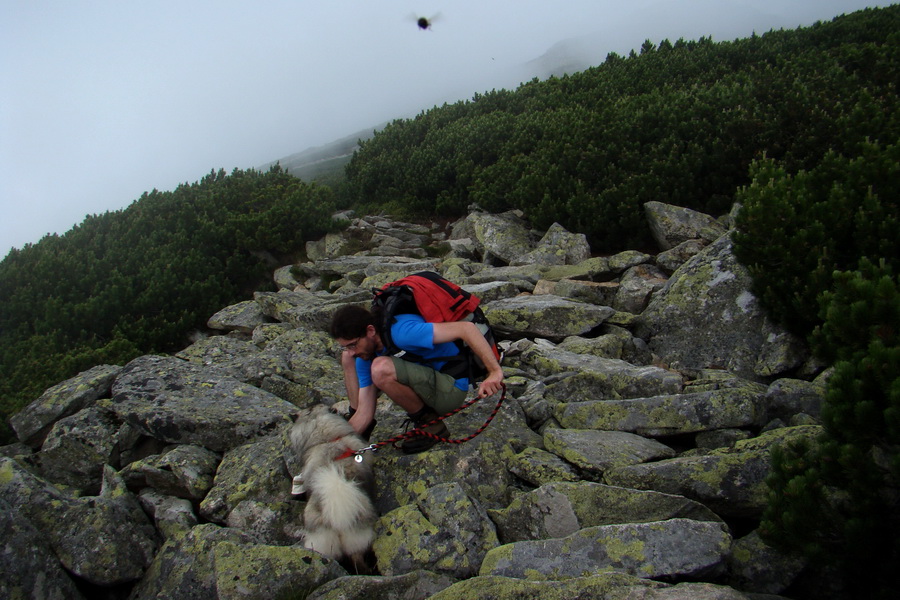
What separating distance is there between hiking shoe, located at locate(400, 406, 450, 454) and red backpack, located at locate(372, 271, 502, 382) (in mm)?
381

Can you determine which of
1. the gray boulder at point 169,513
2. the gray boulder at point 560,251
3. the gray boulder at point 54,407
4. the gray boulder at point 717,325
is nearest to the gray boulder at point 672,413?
the gray boulder at point 717,325

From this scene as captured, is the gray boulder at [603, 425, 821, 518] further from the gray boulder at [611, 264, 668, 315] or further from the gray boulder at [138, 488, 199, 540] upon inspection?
the gray boulder at [611, 264, 668, 315]

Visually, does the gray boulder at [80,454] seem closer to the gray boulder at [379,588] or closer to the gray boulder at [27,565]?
the gray boulder at [27,565]

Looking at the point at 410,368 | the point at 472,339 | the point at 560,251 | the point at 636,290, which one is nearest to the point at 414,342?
the point at 410,368

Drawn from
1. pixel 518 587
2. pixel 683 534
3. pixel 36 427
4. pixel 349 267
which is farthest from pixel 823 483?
pixel 349 267

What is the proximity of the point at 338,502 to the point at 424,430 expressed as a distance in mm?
1072

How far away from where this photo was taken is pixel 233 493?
441 cm

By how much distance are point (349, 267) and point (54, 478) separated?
672 cm

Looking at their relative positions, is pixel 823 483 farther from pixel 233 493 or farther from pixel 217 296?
pixel 217 296

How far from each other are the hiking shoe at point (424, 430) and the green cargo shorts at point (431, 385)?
0.10 metres

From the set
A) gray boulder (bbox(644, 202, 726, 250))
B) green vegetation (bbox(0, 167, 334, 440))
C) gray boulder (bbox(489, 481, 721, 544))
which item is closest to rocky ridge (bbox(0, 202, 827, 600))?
gray boulder (bbox(489, 481, 721, 544))

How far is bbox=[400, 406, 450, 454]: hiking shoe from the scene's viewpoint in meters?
4.57

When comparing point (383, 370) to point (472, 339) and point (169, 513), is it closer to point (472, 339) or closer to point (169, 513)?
point (472, 339)

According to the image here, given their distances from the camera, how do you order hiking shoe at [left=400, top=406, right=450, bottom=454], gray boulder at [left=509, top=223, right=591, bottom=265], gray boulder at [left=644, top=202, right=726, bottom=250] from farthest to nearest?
gray boulder at [left=509, top=223, right=591, bottom=265] < gray boulder at [left=644, top=202, right=726, bottom=250] < hiking shoe at [left=400, top=406, right=450, bottom=454]
